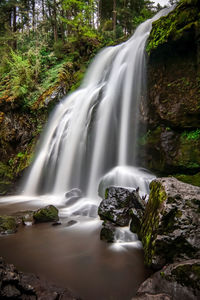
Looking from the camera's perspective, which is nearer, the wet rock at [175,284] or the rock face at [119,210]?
the wet rock at [175,284]

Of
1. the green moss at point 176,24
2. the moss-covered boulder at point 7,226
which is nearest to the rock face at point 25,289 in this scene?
the moss-covered boulder at point 7,226

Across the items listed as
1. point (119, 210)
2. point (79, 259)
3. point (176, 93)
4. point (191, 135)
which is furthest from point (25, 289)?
point (176, 93)

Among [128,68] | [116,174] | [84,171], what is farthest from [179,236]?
[128,68]

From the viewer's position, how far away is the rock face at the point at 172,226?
2.20 m

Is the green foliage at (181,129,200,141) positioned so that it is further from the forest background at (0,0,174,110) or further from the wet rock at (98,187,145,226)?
the forest background at (0,0,174,110)

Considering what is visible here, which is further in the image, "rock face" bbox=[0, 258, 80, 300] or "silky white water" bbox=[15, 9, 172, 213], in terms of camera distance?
"silky white water" bbox=[15, 9, 172, 213]

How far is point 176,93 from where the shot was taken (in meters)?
5.70

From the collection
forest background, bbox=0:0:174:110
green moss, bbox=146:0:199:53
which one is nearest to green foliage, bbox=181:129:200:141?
green moss, bbox=146:0:199:53

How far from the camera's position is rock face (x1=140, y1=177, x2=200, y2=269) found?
2.20 m

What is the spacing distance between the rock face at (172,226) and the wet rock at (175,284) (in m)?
0.22

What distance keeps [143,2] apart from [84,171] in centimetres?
2164

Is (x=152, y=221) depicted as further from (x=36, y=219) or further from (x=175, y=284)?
(x=36, y=219)

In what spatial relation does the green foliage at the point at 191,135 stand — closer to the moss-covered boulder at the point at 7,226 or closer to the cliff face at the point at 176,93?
the cliff face at the point at 176,93

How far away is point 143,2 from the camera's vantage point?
20.3 m
